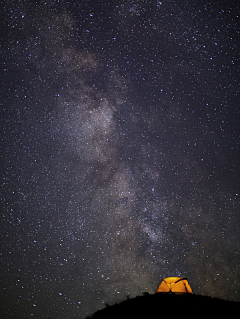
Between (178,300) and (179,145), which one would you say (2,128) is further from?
(178,300)

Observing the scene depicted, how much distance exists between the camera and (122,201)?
2.01 m

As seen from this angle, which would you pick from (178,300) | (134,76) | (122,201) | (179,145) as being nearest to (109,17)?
(134,76)

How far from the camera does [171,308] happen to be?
2.38ft

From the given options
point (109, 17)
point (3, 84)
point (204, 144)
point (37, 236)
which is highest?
point (109, 17)

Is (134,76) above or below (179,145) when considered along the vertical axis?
above

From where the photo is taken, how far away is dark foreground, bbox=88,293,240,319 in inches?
27.7

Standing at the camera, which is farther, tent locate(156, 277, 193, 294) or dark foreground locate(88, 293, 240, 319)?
tent locate(156, 277, 193, 294)

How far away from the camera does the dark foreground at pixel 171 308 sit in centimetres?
70

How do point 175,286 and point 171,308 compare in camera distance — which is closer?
point 171,308

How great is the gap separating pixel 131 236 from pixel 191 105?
146cm

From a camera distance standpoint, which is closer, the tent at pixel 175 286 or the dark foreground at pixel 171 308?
the dark foreground at pixel 171 308

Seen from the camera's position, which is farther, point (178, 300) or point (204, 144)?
point (204, 144)

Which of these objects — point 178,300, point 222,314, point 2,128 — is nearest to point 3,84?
point 2,128

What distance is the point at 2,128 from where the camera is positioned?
2051mm
